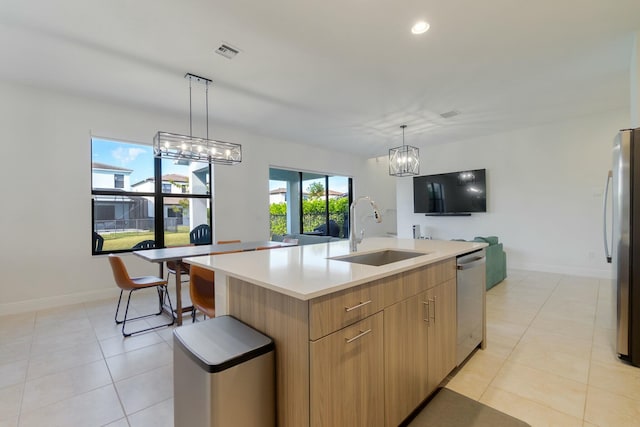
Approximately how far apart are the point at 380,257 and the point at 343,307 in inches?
47.2

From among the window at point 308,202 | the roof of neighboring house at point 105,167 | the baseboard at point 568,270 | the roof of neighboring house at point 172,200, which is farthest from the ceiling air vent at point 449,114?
the roof of neighboring house at point 105,167

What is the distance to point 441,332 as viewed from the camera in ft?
6.01

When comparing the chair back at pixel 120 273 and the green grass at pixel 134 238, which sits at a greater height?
the green grass at pixel 134 238

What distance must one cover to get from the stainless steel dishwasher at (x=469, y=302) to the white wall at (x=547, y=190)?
3.96m

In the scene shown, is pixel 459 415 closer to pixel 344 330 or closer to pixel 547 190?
pixel 344 330

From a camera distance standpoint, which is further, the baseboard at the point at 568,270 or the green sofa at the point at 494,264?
the baseboard at the point at 568,270

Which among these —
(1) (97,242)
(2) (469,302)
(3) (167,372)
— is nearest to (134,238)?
(1) (97,242)

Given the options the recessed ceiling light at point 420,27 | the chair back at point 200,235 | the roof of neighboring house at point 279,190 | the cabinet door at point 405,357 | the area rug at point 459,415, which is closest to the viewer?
the cabinet door at point 405,357

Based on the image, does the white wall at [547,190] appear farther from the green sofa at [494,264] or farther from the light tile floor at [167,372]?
the light tile floor at [167,372]

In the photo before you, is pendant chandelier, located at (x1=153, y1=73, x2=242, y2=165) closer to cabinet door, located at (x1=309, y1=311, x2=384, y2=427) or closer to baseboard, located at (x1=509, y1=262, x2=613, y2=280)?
cabinet door, located at (x1=309, y1=311, x2=384, y2=427)

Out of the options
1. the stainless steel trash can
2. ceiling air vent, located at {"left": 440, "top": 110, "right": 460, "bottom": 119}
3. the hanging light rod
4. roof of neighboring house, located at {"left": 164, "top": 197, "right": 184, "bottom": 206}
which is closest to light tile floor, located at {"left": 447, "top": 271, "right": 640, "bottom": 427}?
the stainless steel trash can

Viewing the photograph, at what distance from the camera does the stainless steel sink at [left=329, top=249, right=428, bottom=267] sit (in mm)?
2070

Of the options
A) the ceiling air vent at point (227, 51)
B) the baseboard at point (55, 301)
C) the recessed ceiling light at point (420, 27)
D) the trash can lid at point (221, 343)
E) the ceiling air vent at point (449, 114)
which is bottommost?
the baseboard at point (55, 301)

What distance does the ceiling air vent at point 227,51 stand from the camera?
8.89ft
